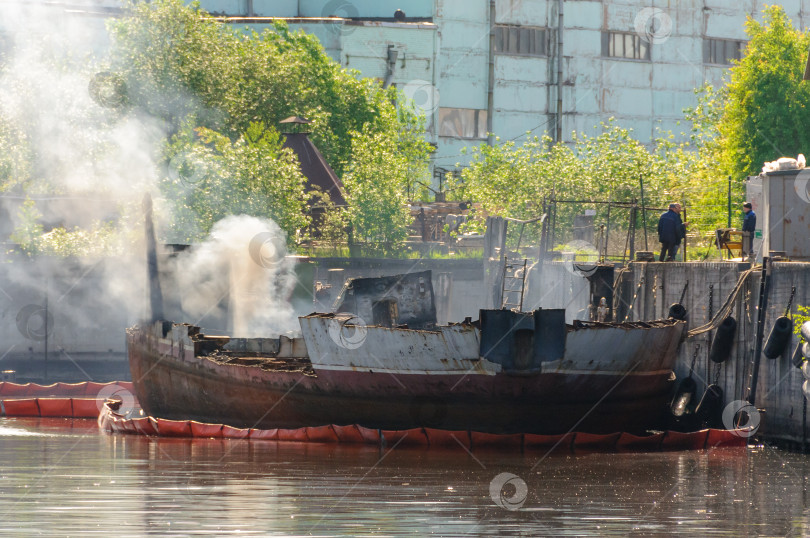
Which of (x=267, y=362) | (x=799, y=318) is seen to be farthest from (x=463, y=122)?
(x=799, y=318)

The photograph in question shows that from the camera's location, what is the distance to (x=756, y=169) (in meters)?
34.6

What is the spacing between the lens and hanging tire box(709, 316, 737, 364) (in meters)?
21.0

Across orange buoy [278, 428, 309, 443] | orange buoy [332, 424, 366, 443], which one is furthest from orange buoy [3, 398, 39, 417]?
orange buoy [332, 424, 366, 443]

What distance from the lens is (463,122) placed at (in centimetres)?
6084

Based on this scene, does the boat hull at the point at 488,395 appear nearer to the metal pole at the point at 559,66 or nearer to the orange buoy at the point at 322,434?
the orange buoy at the point at 322,434

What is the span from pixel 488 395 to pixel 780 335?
529 cm

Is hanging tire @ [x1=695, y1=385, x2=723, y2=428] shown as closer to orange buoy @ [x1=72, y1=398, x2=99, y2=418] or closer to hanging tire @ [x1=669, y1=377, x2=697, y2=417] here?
hanging tire @ [x1=669, y1=377, x2=697, y2=417]

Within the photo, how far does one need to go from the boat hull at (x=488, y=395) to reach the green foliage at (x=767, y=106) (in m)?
14.6

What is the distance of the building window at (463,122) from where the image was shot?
60.2 meters

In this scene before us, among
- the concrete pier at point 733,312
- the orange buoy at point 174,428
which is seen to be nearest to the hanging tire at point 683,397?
the concrete pier at point 733,312

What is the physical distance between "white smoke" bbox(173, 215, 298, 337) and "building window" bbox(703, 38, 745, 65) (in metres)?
33.6

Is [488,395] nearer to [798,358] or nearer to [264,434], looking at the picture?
[264,434]

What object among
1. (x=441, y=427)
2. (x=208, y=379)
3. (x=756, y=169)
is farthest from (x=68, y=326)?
(x=756, y=169)

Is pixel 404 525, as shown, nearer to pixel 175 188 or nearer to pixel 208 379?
pixel 208 379
